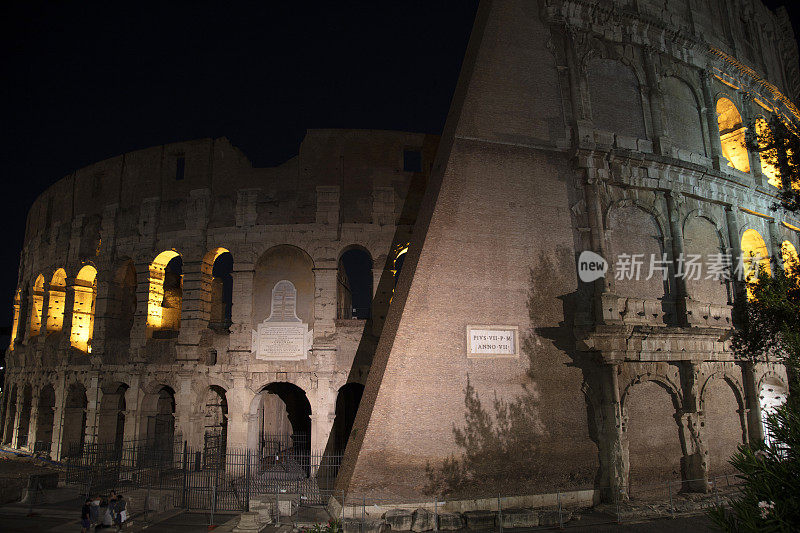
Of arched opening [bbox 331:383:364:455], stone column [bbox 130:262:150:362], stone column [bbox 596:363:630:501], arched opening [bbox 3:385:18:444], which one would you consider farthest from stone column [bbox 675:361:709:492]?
arched opening [bbox 3:385:18:444]

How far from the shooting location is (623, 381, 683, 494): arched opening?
1339cm

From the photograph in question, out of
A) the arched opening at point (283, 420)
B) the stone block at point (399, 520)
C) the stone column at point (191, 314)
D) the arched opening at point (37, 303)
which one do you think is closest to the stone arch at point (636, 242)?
the stone block at point (399, 520)

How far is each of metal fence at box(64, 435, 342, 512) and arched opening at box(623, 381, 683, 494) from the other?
8.03 meters

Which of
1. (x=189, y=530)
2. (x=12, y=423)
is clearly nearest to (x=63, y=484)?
(x=189, y=530)

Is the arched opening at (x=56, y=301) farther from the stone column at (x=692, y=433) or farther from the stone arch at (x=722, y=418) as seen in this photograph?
the stone arch at (x=722, y=418)

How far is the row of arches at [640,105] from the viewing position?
16.1 meters

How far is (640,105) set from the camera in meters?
16.6

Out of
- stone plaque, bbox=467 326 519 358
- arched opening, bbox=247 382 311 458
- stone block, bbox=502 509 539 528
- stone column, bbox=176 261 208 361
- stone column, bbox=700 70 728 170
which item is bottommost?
stone block, bbox=502 509 539 528

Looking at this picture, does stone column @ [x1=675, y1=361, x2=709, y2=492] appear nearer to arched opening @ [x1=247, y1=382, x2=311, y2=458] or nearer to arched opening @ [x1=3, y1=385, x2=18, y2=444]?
arched opening @ [x1=247, y1=382, x2=311, y2=458]

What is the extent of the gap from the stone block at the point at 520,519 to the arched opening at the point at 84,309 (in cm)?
1884

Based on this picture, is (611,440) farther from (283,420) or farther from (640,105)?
(283,420)

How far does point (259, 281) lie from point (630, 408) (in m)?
13.0

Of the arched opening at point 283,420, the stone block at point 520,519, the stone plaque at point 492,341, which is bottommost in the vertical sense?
the stone block at point 520,519

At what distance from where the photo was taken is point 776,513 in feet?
17.3
